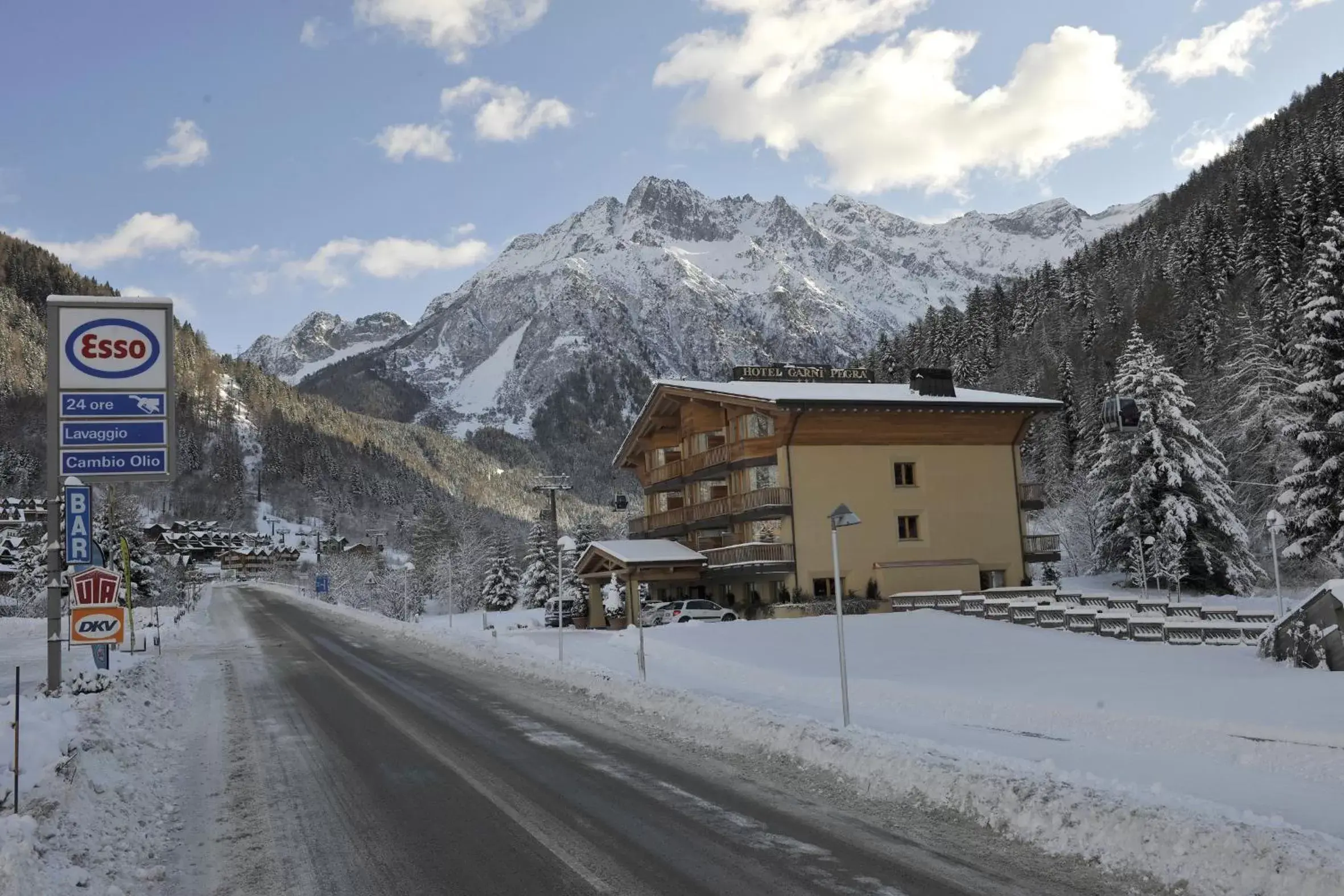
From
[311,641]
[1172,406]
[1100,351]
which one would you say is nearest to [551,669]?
[311,641]

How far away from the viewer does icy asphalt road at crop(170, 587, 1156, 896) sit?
698 centimetres

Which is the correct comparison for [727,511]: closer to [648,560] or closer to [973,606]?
→ [648,560]

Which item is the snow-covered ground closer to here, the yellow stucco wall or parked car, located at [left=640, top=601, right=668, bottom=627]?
parked car, located at [left=640, top=601, right=668, bottom=627]

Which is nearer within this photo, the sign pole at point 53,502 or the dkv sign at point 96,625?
the sign pole at point 53,502

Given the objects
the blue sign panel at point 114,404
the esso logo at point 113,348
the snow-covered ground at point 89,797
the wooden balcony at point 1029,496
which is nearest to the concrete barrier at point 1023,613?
the wooden balcony at point 1029,496

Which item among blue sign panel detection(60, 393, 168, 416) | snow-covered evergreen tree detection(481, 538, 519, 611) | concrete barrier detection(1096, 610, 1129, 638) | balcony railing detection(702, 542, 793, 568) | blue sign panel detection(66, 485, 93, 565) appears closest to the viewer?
blue sign panel detection(60, 393, 168, 416)

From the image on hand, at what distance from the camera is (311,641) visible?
35.3 m

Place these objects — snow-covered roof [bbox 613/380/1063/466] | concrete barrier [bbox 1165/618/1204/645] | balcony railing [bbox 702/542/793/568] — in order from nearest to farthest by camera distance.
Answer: concrete barrier [bbox 1165/618/1204/645] < snow-covered roof [bbox 613/380/1063/466] < balcony railing [bbox 702/542/793/568]

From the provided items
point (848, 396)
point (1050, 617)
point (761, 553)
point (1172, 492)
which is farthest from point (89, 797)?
point (1172, 492)

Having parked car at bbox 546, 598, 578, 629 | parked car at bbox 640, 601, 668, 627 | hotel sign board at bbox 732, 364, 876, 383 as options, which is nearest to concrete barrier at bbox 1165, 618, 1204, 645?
parked car at bbox 640, 601, 668, 627

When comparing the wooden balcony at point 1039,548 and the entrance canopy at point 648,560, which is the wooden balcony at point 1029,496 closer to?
the wooden balcony at point 1039,548

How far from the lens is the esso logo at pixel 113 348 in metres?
15.5

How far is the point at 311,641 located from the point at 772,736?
1103 inches

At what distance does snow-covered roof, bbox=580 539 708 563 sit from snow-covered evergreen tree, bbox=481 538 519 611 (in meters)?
34.9
